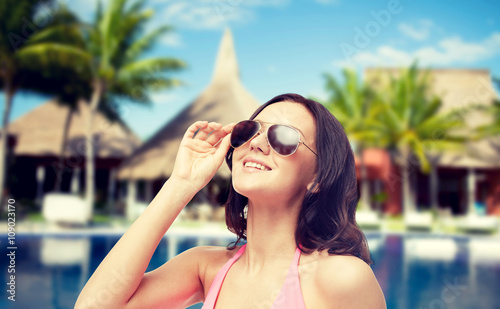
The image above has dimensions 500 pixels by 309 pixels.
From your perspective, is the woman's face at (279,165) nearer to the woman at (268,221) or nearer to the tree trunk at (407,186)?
the woman at (268,221)

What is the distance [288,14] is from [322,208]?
42.9m

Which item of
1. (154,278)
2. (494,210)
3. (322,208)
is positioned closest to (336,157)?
(322,208)

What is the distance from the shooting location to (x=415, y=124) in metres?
19.4

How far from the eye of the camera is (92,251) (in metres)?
9.41

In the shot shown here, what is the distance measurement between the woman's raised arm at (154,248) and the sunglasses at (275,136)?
0.09m

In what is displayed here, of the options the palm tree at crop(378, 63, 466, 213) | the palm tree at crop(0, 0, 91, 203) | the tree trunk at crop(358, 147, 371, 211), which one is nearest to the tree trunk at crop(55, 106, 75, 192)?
the palm tree at crop(0, 0, 91, 203)

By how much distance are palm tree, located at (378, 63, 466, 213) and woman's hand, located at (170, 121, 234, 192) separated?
18652 mm

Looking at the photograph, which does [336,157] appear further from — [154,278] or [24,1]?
[24,1]

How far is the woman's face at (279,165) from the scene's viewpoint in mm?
1159

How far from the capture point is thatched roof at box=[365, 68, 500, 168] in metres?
21.0

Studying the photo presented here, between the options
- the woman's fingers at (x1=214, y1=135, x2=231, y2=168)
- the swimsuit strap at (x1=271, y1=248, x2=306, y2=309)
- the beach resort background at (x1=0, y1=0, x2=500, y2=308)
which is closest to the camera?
the swimsuit strap at (x1=271, y1=248, x2=306, y2=309)

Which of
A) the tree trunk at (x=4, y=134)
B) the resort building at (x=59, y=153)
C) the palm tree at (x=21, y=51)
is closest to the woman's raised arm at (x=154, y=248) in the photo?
the palm tree at (x=21, y=51)

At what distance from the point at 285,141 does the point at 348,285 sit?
1.30 feet

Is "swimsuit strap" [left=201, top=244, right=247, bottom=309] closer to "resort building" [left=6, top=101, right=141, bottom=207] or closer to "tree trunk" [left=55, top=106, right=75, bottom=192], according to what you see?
"resort building" [left=6, top=101, right=141, bottom=207]
